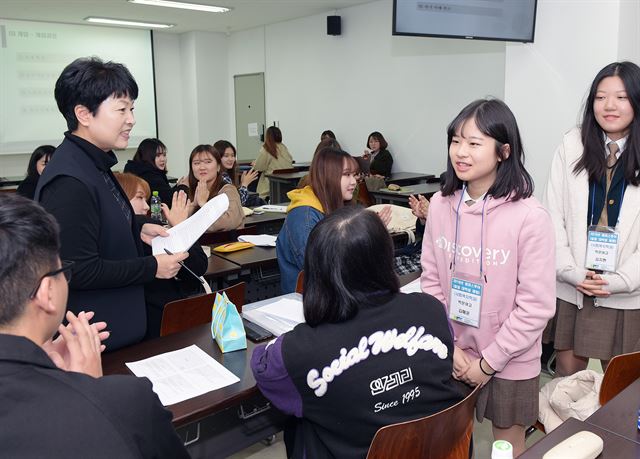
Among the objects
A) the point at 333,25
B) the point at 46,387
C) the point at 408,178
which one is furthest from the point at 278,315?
the point at 333,25

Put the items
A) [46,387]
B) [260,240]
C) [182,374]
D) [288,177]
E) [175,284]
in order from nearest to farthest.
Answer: [46,387] < [182,374] < [175,284] < [260,240] < [288,177]

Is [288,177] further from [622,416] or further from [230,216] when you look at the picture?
[622,416]

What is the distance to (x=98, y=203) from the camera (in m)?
1.64

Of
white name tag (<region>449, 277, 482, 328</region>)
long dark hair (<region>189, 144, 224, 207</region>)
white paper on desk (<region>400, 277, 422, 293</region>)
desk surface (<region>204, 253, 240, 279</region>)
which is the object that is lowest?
desk surface (<region>204, 253, 240, 279</region>)

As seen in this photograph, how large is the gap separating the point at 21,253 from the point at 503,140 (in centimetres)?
132

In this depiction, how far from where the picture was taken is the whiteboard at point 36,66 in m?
8.71

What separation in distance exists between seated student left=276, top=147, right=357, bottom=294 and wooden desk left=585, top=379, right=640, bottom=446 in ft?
4.73

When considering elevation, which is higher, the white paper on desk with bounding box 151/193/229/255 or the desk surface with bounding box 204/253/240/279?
the white paper on desk with bounding box 151/193/229/255

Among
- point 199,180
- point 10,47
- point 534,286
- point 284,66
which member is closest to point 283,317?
point 534,286

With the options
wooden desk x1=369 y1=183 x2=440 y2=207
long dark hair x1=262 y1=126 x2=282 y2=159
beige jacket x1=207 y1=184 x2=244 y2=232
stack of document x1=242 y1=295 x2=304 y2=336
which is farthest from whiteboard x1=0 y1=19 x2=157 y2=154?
stack of document x1=242 y1=295 x2=304 y2=336

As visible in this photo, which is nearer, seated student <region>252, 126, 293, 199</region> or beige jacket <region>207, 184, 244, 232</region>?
beige jacket <region>207, 184, 244, 232</region>

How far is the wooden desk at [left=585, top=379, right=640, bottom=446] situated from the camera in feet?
4.07

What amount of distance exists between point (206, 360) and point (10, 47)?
906 centimetres

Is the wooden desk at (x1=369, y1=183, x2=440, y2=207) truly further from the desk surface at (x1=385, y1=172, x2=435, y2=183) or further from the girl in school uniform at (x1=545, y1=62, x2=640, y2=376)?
the girl in school uniform at (x1=545, y1=62, x2=640, y2=376)
